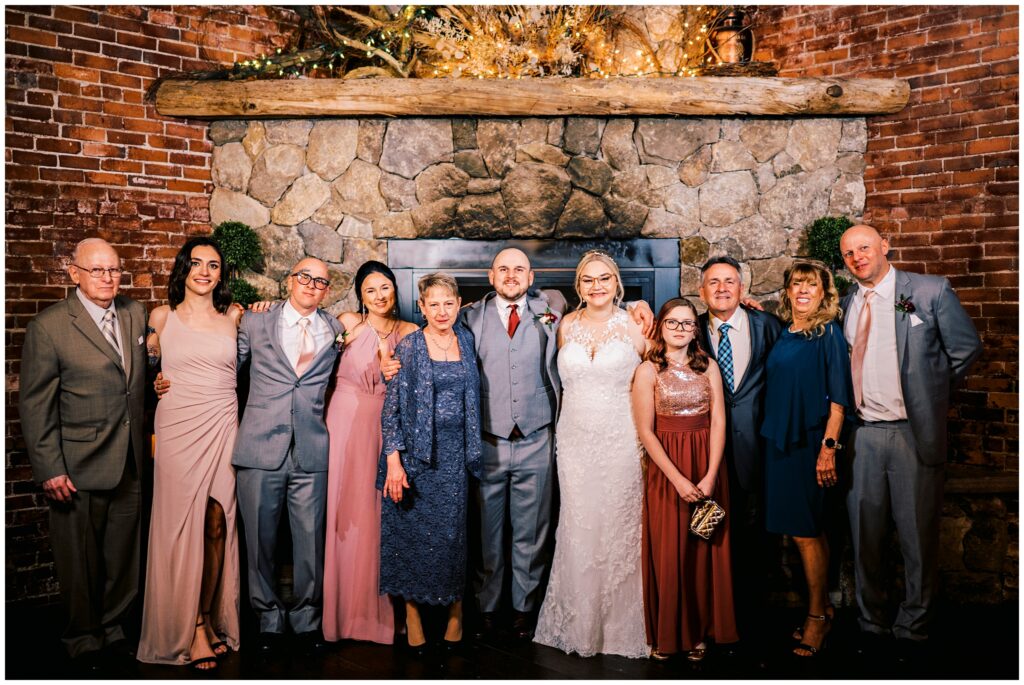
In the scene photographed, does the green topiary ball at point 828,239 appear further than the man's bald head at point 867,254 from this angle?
Yes

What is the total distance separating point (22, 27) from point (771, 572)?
5.44 metres

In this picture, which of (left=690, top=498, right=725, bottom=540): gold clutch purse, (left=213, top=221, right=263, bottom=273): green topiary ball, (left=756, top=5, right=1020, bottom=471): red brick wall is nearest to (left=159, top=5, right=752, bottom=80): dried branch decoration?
(left=213, top=221, right=263, bottom=273): green topiary ball

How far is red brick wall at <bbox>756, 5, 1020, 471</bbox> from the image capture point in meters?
4.44

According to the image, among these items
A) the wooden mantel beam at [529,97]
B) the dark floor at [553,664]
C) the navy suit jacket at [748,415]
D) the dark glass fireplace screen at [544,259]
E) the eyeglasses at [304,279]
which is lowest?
the dark floor at [553,664]

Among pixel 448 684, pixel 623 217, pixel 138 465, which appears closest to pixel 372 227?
pixel 623 217

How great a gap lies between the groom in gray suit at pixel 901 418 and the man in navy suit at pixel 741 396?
1.55 feet

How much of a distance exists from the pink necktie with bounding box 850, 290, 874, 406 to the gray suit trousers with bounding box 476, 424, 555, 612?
159cm

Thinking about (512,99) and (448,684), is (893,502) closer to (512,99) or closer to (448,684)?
(448,684)

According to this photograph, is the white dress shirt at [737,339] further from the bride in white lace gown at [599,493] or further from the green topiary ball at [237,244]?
the green topiary ball at [237,244]

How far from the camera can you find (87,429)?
11.4 feet

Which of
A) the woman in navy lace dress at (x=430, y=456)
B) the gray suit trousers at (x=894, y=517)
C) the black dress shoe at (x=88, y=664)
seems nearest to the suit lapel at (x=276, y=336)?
the woman in navy lace dress at (x=430, y=456)

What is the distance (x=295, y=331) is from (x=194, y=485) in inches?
34.6

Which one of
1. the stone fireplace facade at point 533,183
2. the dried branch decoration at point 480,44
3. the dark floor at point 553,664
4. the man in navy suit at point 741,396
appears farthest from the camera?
the dried branch decoration at point 480,44

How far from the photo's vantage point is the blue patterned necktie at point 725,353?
3.79 meters
